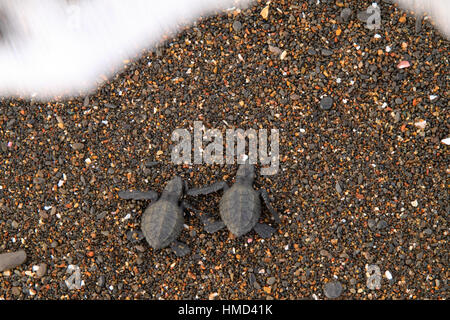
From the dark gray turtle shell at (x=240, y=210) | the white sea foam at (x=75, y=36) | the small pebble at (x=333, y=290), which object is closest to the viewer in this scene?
the dark gray turtle shell at (x=240, y=210)

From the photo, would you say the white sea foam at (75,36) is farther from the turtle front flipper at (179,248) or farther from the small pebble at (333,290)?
the small pebble at (333,290)

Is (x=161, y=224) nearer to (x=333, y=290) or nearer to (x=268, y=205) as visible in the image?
(x=268, y=205)

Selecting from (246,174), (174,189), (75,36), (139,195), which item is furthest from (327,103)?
(75,36)

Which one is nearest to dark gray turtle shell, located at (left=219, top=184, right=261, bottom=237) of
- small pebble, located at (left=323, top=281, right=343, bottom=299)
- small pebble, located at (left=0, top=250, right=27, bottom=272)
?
small pebble, located at (left=323, top=281, right=343, bottom=299)

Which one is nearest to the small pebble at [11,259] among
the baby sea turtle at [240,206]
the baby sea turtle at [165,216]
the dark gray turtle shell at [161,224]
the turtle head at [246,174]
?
the baby sea turtle at [165,216]

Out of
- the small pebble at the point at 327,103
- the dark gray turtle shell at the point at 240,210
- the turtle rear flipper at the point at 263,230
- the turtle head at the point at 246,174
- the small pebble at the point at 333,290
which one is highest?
the small pebble at the point at 327,103

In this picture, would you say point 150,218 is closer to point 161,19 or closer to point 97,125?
point 97,125

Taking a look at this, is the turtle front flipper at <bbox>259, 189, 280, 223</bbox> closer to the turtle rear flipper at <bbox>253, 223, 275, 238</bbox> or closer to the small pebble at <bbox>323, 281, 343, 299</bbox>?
the turtle rear flipper at <bbox>253, 223, 275, 238</bbox>
